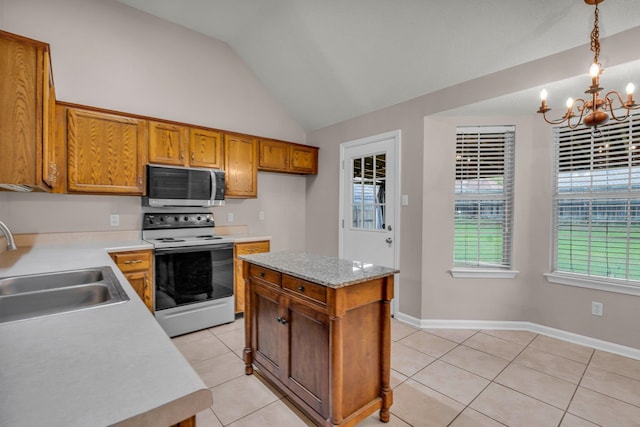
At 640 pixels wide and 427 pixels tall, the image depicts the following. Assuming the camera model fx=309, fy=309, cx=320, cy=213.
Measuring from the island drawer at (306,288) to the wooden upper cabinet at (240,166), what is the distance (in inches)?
83.0

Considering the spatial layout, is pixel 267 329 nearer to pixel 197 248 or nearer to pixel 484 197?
pixel 197 248

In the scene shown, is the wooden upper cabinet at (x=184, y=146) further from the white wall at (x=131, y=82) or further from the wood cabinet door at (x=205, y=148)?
the white wall at (x=131, y=82)

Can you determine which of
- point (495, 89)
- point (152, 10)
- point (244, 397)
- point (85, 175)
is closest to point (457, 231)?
point (495, 89)

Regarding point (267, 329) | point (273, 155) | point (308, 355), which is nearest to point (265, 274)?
point (267, 329)

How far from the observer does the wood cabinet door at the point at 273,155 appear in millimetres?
4000

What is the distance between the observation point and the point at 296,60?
367cm

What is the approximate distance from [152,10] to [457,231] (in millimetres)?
4119

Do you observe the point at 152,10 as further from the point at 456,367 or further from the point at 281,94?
the point at 456,367

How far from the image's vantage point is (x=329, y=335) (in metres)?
1.63

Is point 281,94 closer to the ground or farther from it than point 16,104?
farther from it

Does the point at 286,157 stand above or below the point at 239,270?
above

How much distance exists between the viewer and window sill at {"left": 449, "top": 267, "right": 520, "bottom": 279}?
3.22 meters

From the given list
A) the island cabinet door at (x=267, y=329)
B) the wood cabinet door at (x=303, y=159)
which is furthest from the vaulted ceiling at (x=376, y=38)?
the island cabinet door at (x=267, y=329)

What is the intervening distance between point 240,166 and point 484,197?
2807 millimetres
